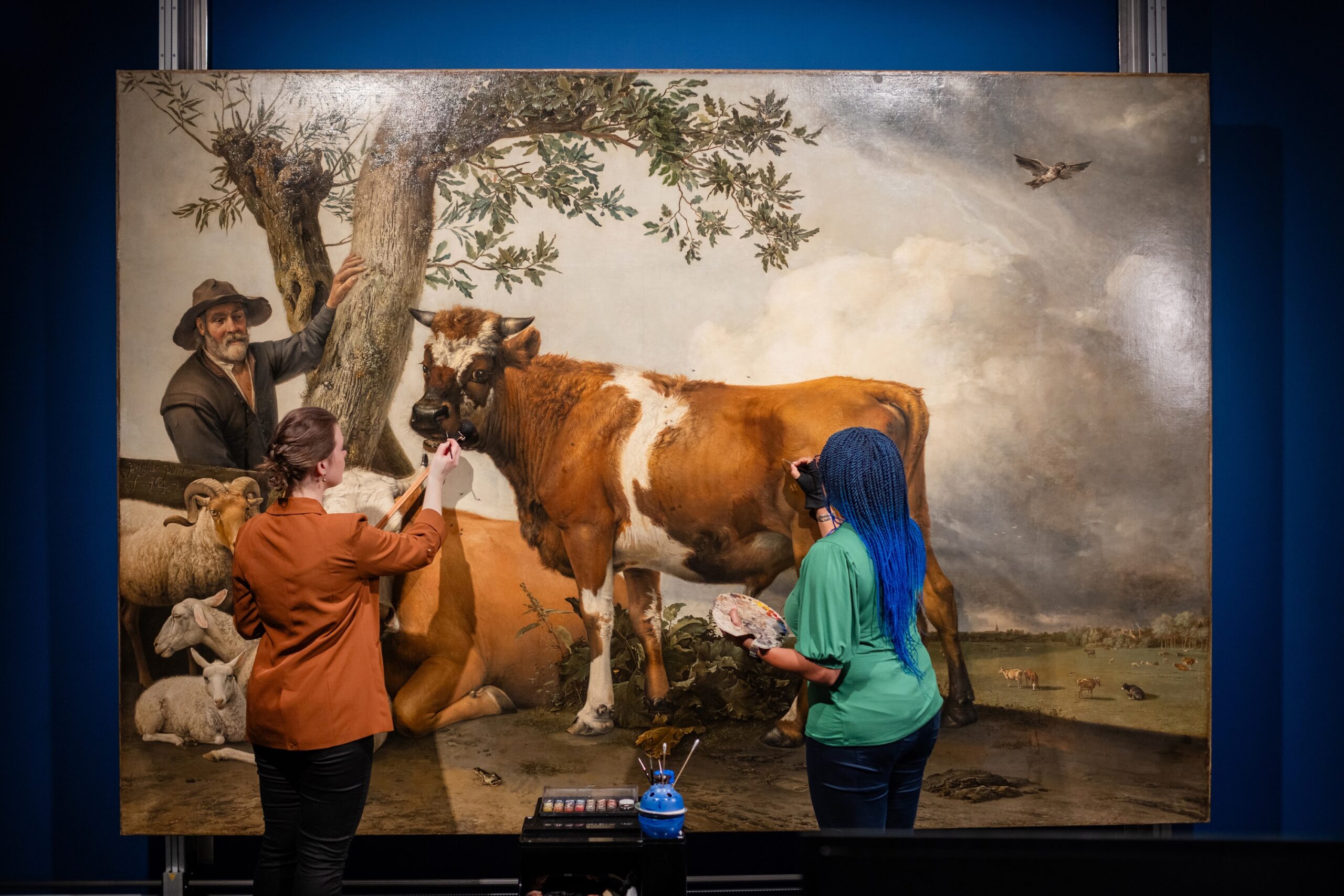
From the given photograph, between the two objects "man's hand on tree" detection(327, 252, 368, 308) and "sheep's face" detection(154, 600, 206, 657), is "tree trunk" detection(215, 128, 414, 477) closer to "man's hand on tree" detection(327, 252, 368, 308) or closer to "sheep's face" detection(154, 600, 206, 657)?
"man's hand on tree" detection(327, 252, 368, 308)

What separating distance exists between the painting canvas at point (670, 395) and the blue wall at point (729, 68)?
0.76ft

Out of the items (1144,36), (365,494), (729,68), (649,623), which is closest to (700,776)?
(649,623)

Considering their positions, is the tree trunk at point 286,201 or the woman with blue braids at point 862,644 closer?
the woman with blue braids at point 862,644

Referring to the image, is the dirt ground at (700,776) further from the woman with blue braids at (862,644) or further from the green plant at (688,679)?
the woman with blue braids at (862,644)

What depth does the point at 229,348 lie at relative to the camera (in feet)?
9.16

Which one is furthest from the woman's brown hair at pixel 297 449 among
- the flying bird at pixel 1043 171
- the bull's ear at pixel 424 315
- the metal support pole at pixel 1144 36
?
the metal support pole at pixel 1144 36

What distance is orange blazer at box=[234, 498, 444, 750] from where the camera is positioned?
221 centimetres

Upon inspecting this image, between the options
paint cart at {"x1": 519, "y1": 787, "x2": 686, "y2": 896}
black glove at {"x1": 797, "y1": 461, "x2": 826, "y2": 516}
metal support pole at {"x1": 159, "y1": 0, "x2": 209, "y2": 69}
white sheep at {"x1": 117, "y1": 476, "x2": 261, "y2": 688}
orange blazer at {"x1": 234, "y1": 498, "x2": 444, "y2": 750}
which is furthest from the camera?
metal support pole at {"x1": 159, "y1": 0, "x2": 209, "y2": 69}

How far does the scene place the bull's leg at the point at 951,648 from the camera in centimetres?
289

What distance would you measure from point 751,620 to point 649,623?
64cm

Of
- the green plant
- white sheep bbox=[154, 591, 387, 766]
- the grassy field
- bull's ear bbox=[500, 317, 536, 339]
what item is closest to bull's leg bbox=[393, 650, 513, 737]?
white sheep bbox=[154, 591, 387, 766]

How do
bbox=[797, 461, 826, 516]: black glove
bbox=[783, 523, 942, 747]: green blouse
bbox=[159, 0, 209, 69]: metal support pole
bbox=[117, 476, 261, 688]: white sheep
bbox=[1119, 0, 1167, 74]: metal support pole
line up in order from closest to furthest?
1. bbox=[783, 523, 942, 747]: green blouse
2. bbox=[797, 461, 826, 516]: black glove
3. bbox=[117, 476, 261, 688]: white sheep
4. bbox=[159, 0, 209, 69]: metal support pole
5. bbox=[1119, 0, 1167, 74]: metal support pole

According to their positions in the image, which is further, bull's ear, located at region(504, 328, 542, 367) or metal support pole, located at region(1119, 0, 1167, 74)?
metal support pole, located at region(1119, 0, 1167, 74)

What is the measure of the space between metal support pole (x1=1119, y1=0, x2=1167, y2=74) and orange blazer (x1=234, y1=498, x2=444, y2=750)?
9.34 ft
